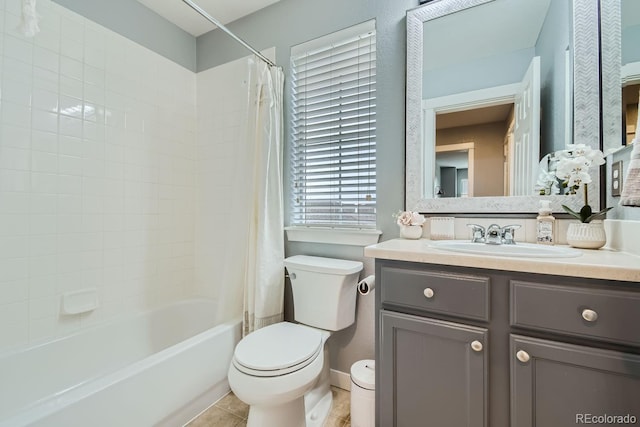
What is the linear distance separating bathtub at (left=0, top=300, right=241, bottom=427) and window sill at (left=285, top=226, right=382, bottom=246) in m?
0.64

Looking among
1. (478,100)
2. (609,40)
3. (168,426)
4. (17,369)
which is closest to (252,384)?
(168,426)

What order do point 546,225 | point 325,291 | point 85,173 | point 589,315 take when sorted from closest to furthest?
point 589,315
point 546,225
point 325,291
point 85,173

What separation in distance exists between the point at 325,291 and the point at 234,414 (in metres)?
0.81

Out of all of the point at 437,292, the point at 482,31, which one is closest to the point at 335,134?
the point at 482,31

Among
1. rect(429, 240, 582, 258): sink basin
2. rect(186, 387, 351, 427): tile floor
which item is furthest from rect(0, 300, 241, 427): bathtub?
rect(429, 240, 582, 258): sink basin

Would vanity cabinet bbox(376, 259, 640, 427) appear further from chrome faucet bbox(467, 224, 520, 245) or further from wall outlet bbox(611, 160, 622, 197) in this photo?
wall outlet bbox(611, 160, 622, 197)

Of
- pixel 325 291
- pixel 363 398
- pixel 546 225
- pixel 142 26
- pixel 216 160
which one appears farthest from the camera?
pixel 216 160

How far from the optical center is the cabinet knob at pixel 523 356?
819mm

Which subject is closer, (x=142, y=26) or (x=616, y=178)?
(x=616, y=178)

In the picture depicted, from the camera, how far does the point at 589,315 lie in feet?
2.44

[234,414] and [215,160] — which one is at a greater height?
[215,160]

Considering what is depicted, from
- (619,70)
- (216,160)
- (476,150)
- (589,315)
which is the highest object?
(619,70)

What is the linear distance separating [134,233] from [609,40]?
8.73 feet

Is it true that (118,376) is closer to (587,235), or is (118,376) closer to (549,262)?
(549,262)
